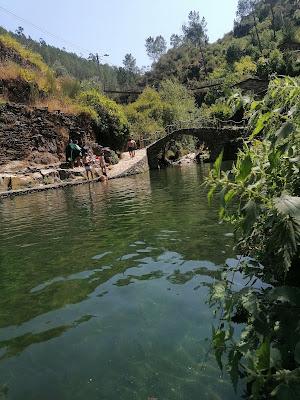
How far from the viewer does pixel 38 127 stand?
95.5ft

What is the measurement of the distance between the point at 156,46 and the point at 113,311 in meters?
151

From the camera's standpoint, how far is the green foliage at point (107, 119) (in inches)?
1367

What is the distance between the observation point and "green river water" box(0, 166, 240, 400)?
3.37m

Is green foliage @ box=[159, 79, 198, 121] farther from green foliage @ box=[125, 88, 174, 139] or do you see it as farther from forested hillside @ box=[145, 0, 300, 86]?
forested hillside @ box=[145, 0, 300, 86]

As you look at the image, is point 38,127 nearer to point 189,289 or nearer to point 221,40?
point 189,289

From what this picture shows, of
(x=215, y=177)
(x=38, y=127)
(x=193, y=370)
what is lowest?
(x=193, y=370)

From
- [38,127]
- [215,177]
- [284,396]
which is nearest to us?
[284,396]

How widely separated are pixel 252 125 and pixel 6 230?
948 cm

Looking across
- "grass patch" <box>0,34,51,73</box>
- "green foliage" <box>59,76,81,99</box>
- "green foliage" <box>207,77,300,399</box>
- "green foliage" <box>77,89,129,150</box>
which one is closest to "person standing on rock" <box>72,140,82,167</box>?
"green foliage" <box>77,89,129,150</box>

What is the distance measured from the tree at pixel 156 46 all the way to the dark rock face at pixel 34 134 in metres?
122

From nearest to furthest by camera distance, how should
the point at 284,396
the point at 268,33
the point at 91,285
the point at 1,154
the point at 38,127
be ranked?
the point at 284,396, the point at 91,285, the point at 1,154, the point at 38,127, the point at 268,33

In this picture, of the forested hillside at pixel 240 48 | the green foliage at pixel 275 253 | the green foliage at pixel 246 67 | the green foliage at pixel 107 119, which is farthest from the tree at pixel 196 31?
the green foliage at pixel 275 253

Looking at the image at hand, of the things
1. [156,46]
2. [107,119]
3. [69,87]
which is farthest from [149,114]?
[156,46]

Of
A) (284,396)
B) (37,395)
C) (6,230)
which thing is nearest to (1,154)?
(6,230)
